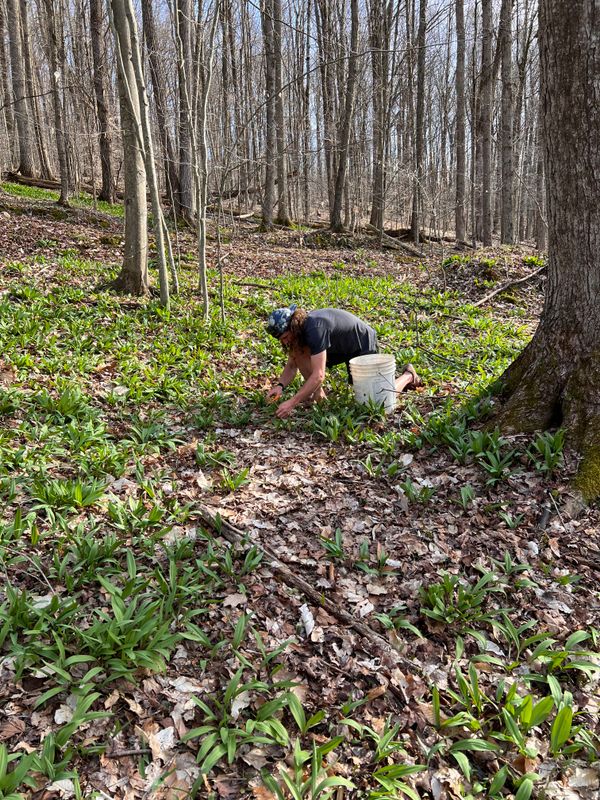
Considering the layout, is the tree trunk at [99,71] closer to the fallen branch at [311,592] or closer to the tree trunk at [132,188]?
the tree trunk at [132,188]

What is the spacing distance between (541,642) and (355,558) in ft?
3.65

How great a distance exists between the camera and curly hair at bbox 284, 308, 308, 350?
A: 4.88 meters

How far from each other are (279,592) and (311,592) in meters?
0.19

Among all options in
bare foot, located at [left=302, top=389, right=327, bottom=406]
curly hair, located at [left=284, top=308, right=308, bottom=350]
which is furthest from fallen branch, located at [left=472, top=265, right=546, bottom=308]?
curly hair, located at [left=284, top=308, right=308, bottom=350]

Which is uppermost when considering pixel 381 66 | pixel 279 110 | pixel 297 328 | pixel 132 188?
pixel 381 66

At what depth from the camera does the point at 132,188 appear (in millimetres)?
7672

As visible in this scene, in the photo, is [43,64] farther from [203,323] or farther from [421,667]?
[421,667]

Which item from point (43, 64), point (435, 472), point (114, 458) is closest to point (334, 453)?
point (435, 472)

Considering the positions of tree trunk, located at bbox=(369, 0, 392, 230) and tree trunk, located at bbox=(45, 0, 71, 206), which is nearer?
tree trunk, located at bbox=(45, 0, 71, 206)

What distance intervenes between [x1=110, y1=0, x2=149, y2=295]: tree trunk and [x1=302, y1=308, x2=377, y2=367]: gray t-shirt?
3.89 meters

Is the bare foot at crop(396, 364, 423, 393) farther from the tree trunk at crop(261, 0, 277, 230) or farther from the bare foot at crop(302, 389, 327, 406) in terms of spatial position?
the tree trunk at crop(261, 0, 277, 230)

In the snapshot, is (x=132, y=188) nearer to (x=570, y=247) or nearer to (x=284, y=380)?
(x=284, y=380)

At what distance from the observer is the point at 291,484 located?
4168mm

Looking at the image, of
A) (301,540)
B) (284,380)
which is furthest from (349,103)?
(301,540)
